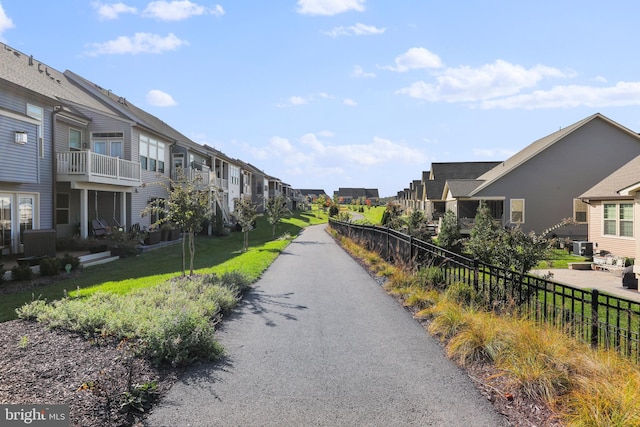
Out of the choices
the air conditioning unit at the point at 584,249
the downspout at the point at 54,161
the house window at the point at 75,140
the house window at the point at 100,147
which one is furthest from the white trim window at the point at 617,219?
Answer: the house window at the point at 75,140

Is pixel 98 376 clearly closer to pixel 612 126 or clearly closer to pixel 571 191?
pixel 571 191

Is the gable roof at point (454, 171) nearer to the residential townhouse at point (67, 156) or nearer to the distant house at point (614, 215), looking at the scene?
the distant house at point (614, 215)

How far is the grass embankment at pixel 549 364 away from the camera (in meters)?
3.62

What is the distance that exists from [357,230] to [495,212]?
1482 cm

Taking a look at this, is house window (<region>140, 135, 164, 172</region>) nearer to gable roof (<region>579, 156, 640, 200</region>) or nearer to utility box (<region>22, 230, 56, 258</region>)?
utility box (<region>22, 230, 56, 258</region>)

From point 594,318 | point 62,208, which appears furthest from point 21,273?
point 594,318

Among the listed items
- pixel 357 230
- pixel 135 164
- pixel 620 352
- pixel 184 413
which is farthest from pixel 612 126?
pixel 184 413

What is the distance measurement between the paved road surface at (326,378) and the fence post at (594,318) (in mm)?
2101

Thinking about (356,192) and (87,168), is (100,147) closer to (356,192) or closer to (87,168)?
(87,168)

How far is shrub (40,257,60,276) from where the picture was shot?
1177cm

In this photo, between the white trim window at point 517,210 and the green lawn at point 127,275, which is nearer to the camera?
the green lawn at point 127,275

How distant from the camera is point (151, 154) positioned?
23438 mm

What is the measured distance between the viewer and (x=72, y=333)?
6.14 meters

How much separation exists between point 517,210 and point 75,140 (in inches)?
1118
